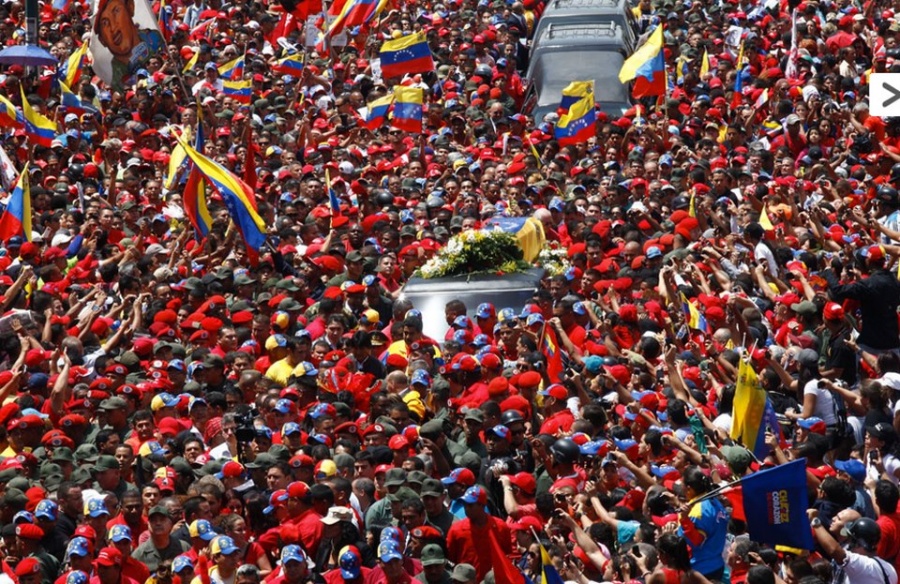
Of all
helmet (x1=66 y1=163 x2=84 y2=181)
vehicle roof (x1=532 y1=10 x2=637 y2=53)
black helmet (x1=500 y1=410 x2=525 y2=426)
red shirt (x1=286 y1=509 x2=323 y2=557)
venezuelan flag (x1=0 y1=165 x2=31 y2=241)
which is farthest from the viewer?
vehicle roof (x1=532 y1=10 x2=637 y2=53)

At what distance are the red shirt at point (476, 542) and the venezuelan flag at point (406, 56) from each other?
508 inches

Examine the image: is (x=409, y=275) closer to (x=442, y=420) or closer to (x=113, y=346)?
(x=113, y=346)

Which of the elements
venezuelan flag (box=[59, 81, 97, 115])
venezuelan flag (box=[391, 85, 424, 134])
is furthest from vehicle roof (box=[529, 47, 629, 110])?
venezuelan flag (box=[59, 81, 97, 115])

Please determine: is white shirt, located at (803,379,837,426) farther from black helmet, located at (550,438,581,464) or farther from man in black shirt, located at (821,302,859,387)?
black helmet, located at (550,438,581,464)

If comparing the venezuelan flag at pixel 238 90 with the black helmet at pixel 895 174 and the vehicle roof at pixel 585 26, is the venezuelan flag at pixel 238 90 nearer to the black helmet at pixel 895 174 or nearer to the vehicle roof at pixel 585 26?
the vehicle roof at pixel 585 26

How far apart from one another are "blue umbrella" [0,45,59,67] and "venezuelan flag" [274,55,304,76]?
3072 mm

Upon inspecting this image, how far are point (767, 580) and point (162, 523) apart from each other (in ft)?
13.4

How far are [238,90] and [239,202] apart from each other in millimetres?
6351

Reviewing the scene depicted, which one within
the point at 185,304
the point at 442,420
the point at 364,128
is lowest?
the point at 442,420

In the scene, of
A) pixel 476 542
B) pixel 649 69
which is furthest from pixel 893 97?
pixel 476 542

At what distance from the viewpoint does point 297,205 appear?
66.4 ft

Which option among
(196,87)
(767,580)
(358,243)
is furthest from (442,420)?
(196,87)

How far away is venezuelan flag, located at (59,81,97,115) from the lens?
23.7 meters

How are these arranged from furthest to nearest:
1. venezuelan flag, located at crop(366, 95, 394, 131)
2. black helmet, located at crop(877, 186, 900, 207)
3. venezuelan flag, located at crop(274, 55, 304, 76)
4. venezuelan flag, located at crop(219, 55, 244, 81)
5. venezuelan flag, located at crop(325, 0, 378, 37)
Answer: venezuelan flag, located at crop(219, 55, 244, 81)
venezuelan flag, located at crop(274, 55, 304, 76)
venezuelan flag, located at crop(325, 0, 378, 37)
venezuelan flag, located at crop(366, 95, 394, 131)
black helmet, located at crop(877, 186, 900, 207)
